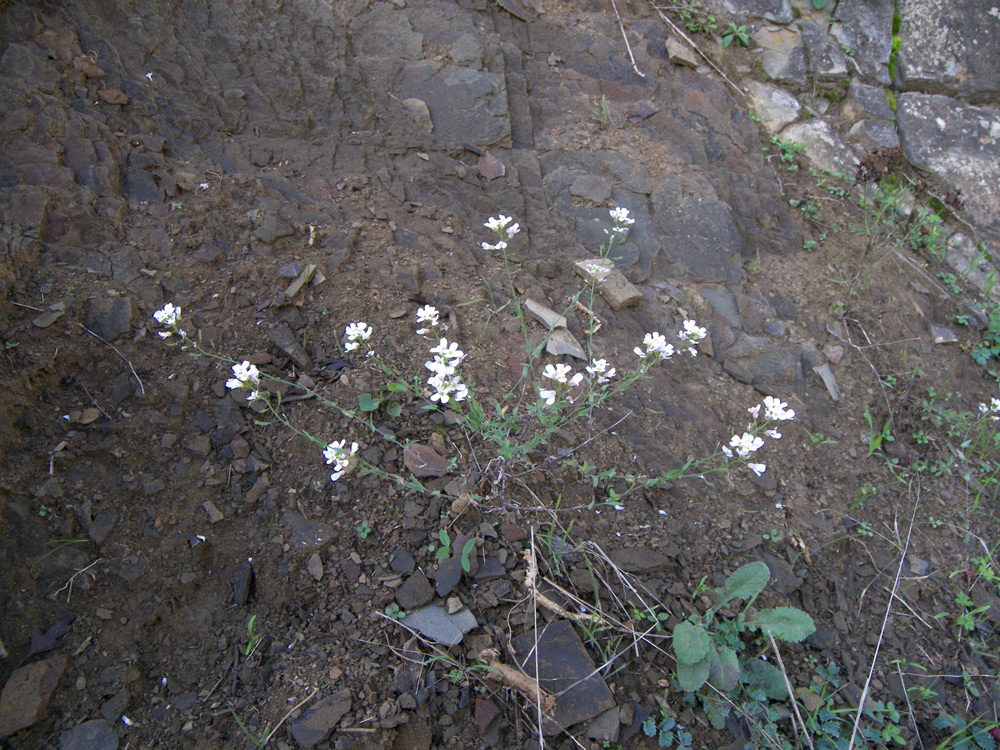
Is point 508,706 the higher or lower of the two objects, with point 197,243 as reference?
lower

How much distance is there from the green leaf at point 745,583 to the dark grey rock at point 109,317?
2.55 m

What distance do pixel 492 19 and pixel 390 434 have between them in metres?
3.12

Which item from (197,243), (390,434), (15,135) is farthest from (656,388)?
(15,135)

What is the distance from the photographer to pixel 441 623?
198cm

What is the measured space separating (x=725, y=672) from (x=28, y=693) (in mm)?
2160

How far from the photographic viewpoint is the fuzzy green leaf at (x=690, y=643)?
197 centimetres

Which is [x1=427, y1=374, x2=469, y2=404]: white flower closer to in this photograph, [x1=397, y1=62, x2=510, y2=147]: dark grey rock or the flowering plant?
the flowering plant

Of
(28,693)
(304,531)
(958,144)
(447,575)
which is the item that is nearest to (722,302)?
(447,575)

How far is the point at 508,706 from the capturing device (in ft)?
6.15

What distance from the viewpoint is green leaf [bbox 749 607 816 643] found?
6.89 ft

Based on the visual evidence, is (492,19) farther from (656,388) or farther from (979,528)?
(979,528)

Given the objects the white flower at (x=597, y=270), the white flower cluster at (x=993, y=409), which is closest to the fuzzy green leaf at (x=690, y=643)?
the white flower at (x=597, y=270)

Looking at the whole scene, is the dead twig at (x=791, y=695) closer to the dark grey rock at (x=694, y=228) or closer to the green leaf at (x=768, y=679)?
the green leaf at (x=768, y=679)

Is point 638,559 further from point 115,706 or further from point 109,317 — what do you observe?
point 109,317
